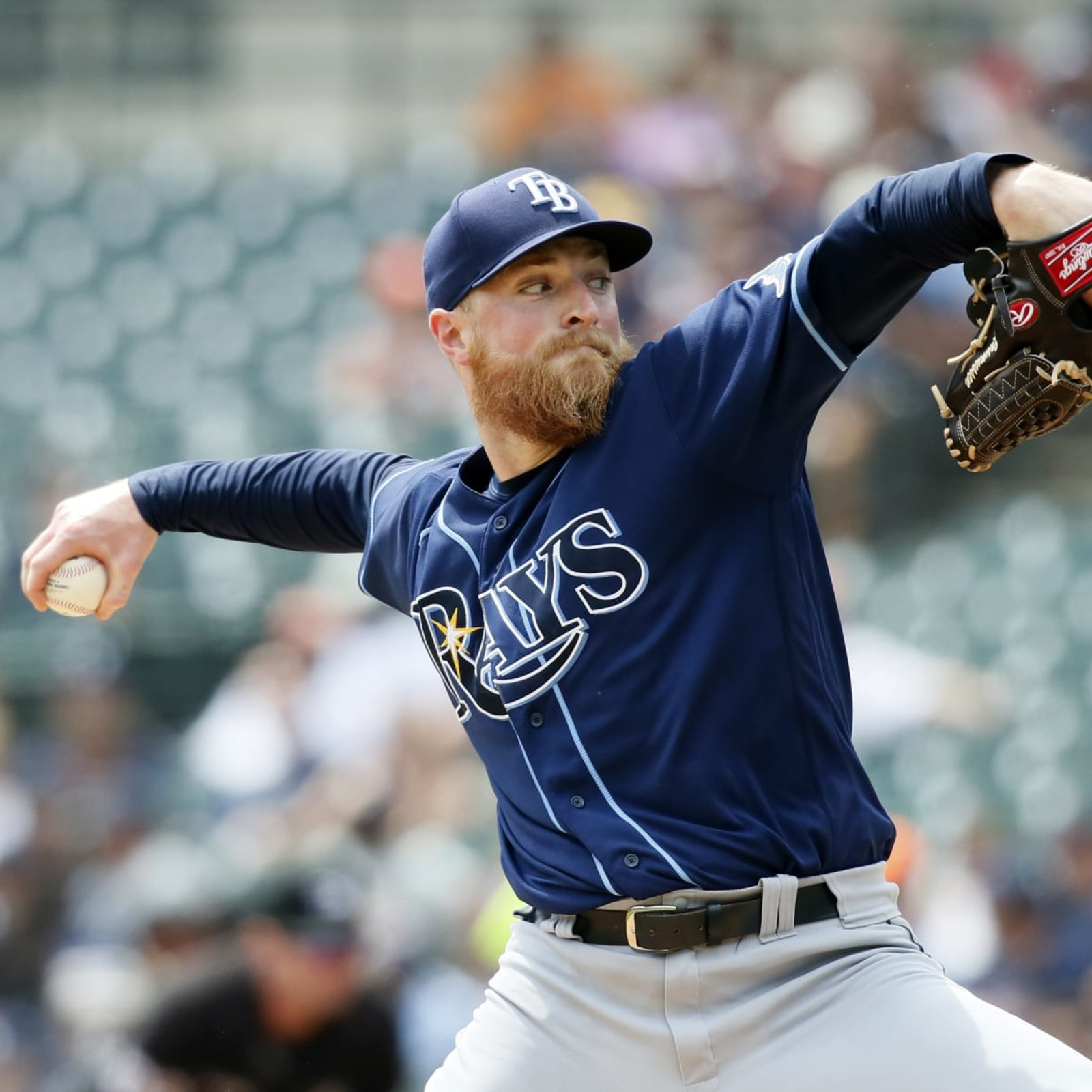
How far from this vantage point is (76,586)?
2973 mm

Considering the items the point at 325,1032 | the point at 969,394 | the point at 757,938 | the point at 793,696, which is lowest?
the point at 325,1032

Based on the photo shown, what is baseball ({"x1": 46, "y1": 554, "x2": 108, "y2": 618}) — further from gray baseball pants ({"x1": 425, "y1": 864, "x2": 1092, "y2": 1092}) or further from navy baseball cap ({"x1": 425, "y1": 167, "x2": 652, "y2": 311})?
gray baseball pants ({"x1": 425, "y1": 864, "x2": 1092, "y2": 1092})

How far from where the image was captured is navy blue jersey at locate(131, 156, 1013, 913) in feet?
7.93

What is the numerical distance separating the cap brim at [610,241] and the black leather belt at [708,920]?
3.39 feet

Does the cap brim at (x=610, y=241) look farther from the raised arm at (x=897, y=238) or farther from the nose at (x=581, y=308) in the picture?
the raised arm at (x=897, y=238)

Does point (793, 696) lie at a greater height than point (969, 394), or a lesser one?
lesser

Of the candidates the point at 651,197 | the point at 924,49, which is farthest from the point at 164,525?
the point at 924,49

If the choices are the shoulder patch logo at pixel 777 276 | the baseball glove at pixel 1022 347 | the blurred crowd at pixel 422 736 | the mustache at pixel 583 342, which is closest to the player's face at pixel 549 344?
the mustache at pixel 583 342

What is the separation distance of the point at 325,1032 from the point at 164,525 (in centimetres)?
216

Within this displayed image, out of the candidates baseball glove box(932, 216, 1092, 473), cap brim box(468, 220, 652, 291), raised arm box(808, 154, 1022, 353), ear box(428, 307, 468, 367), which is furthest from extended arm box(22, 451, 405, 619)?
baseball glove box(932, 216, 1092, 473)

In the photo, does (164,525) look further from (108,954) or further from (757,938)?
(108,954)

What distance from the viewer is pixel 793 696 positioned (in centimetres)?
250

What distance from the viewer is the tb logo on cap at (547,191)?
2725 millimetres

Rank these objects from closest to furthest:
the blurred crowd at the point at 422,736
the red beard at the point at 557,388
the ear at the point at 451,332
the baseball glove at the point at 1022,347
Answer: the baseball glove at the point at 1022,347, the red beard at the point at 557,388, the ear at the point at 451,332, the blurred crowd at the point at 422,736
